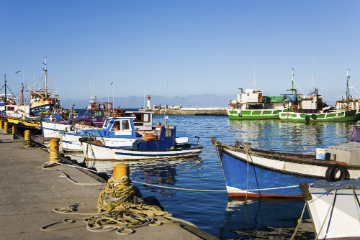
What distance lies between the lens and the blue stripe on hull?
1090 cm

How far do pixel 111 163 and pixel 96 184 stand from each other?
11.2 m

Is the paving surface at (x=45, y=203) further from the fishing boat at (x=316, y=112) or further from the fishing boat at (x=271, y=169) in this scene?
the fishing boat at (x=316, y=112)

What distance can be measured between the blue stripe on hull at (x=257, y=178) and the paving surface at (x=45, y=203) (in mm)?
4939

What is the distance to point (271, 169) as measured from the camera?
1088cm

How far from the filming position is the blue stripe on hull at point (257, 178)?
1090 cm

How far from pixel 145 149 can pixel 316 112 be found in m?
61.7

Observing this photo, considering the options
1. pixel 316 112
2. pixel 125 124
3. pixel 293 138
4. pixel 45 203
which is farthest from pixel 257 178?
pixel 316 112

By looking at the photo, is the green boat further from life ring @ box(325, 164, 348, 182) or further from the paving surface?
the paving surface

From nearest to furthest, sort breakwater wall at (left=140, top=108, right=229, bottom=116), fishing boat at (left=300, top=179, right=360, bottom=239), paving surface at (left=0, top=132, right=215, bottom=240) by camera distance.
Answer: paving surface at (left=0, top=132, right=215, bottom=240) → fishing boat at (left=300, top=179, right=360, bottom=239) → breakwater wall at (left=140, top=108, right=229, bottom=116)

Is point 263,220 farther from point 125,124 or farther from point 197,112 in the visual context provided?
point 197,112

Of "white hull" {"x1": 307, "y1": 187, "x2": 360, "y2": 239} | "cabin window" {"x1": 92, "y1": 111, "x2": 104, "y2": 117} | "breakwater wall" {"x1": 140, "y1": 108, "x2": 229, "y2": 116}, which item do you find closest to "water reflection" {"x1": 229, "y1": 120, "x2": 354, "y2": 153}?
"cabin window" {"x1": 92, "y1": 111, "x2": 104, "y2": 117}

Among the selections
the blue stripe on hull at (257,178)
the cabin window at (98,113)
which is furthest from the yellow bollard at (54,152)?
the cabin window at (98,113)

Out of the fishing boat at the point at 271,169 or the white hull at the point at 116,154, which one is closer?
the fishing boat at the point at 271,169

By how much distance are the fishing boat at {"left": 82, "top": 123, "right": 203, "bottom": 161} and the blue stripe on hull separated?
9375mm
